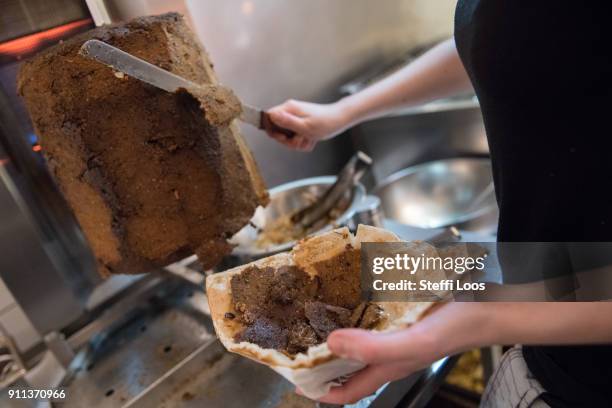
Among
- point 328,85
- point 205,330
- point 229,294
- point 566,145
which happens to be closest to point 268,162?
point 328,85

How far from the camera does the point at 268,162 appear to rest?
145 centimetres

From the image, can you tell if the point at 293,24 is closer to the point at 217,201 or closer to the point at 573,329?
the point at 217,201

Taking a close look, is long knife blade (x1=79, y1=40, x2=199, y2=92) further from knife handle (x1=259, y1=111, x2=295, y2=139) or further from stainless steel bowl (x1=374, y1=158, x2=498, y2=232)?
stainless steel bowl (x1=374, y1=158, x2=498, y2=232)

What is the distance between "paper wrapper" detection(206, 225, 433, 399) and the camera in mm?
457

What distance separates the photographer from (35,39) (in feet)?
2.74

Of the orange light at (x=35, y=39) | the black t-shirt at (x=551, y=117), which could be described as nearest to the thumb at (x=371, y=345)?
the black t-shirt at (x=551, y=117)

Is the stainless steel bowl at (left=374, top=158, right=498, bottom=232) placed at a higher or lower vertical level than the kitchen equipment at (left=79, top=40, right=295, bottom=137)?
lower

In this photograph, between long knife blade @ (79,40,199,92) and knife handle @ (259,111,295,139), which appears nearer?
long knife blade @ (79,40,199,92)

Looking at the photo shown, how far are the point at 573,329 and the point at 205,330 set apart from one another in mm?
720

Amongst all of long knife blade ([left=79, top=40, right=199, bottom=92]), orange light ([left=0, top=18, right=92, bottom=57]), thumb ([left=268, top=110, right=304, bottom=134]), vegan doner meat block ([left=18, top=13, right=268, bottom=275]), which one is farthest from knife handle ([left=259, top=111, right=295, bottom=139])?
orange light ([left=0, top=18, right=92, bottom=57])

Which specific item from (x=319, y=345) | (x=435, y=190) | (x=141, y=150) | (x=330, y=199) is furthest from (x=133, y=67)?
(x=435, y=190)

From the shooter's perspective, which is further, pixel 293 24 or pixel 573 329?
pixel 293 24

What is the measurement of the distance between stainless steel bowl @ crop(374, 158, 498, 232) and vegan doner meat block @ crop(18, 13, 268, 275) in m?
0.84

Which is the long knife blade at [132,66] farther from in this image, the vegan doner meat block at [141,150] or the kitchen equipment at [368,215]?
the kitchen equipment at [368,215]
